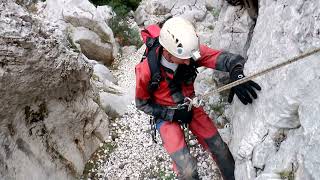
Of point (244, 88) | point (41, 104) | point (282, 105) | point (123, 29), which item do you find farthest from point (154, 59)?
point (123, 29)

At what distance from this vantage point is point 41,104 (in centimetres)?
665

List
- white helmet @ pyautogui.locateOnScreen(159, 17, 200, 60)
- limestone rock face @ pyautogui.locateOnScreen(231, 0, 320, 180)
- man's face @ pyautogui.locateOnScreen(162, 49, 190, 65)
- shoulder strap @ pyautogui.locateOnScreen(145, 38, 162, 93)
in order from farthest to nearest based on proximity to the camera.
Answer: shoulder strap @ pyautogui.locateOnScreen(145, 38, 162, 93)
man's face @ pyautogui.locateOnScreen(162, 49, 190, 65)
white helmet @ pyautogui.locateOnScreen(159, 17, 200, 60)
limestone rock face @ pyautogui.locateOnScreen(231, 0, 320, 180)

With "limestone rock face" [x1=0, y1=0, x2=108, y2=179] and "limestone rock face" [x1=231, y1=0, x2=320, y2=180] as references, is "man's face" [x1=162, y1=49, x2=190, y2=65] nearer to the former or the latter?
"limestone rock face" [x1=231, y1=0, x2=320, y2=180]

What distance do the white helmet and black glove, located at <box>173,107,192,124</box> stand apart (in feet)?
2.99

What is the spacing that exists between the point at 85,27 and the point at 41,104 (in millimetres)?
5014

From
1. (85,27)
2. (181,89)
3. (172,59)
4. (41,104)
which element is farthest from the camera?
(85,27)

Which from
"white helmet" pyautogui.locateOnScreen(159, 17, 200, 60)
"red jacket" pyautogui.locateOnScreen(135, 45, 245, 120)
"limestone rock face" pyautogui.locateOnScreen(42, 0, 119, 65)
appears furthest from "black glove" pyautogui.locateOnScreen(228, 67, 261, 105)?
"limestone rock face" pyautogui.locateOnScreen(42, 0, 119, 65)

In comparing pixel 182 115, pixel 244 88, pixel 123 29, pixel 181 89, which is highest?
pixel 244 88

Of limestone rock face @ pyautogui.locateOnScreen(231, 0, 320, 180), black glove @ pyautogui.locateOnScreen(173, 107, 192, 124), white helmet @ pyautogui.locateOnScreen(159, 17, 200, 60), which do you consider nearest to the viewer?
limestone rock face @ pyautogui.locateOnScreen(231, 0, 320, 180)

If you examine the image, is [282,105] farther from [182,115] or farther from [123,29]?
[123,29]

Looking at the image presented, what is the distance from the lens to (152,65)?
5684 millimetres

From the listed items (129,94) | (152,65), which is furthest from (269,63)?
(129,94)

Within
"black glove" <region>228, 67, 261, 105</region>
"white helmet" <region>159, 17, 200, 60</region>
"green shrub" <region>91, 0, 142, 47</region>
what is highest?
"white helmet" <region>159, 17, 200, 60</region>

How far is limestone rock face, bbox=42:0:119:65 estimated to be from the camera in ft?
36.1
